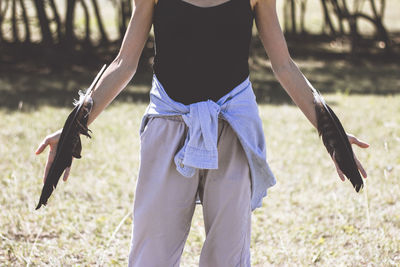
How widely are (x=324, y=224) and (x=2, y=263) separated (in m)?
2.38

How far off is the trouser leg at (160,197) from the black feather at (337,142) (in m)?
0.54

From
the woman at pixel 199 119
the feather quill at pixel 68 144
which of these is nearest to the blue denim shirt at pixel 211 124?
the woman at pixel 199 119

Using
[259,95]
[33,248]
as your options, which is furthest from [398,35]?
[33,248]

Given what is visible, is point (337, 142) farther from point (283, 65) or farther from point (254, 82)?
point (254, 82)

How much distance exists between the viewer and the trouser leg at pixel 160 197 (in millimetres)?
2340

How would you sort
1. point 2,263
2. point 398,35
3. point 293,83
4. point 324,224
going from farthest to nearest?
point 398,35, point 324,224, point 2,263, point 293,83

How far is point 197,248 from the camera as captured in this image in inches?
167

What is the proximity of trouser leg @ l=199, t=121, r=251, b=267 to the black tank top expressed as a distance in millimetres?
193

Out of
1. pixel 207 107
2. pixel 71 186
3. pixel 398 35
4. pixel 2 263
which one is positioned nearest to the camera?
pixel 207 107

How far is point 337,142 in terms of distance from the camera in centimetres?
237

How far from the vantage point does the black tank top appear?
2.25 meters

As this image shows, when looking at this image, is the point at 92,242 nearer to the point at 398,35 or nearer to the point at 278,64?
the point at 278,64

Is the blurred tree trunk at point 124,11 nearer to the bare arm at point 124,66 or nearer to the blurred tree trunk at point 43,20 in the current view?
the blurred tree trunk at point 43,20

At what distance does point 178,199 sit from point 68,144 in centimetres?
48
